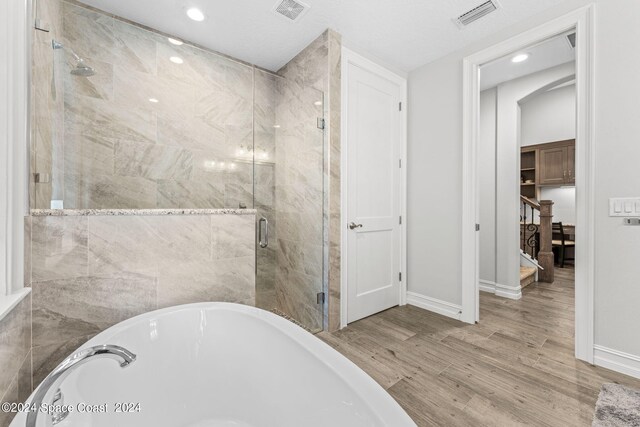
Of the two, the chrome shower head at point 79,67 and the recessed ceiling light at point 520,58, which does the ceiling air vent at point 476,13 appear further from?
the chrome shower head at point 79,67

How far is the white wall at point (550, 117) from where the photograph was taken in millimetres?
4801

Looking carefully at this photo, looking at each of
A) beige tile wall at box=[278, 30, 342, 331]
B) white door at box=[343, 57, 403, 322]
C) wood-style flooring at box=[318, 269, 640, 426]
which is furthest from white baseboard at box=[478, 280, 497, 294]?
beige tile wall at box=[278, 30, 342, 331]

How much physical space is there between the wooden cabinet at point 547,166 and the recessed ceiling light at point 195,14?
5610 mm

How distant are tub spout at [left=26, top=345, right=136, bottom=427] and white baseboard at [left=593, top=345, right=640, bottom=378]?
260 centimetres

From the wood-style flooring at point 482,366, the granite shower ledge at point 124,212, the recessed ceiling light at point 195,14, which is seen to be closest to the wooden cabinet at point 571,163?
the wood-style flooring at point 482,366

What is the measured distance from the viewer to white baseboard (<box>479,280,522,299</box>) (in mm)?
3104

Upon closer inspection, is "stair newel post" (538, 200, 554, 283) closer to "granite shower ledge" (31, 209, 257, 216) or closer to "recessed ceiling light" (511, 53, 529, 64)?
"recessed ceiling light" (511, 53, 529, 64)

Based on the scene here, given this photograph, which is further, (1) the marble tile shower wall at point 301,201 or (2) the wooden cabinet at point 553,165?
(2) the wooden cabinet at point 553,165

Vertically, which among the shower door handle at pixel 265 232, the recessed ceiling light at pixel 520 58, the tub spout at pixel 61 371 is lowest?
the tub spout at pixel 61 371

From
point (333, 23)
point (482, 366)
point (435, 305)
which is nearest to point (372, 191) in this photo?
point (435, 305)

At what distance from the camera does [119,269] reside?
144cm

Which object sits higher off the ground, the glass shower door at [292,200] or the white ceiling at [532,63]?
the white ceiling at [532,63]

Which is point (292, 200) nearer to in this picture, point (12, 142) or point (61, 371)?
point (12, 142)

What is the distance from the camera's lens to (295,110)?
2.51 metres
